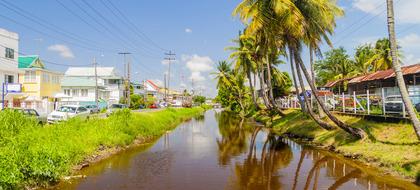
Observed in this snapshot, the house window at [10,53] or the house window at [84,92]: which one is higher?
the house window at [10,53]

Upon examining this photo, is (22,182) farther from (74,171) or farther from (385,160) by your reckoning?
(385,160)

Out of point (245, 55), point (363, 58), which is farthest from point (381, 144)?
point (363, 58)

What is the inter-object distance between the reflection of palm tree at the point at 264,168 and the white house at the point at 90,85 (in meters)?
50.9

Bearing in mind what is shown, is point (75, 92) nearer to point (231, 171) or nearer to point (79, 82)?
point (79, 82)

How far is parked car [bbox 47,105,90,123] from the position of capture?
103ft

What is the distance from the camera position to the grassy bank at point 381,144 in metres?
14.4

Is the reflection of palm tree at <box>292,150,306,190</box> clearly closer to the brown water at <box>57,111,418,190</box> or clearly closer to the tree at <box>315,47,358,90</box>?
the brown water at <box>57,111,418,190</box>

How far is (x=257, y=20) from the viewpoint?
22797 millimetres

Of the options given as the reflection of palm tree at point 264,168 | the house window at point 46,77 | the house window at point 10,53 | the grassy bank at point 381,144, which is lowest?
the reflection of palm tree at point 264,168

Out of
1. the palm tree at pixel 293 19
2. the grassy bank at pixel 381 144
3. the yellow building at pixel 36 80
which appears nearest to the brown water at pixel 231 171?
the grassy bank at pixel 381 144

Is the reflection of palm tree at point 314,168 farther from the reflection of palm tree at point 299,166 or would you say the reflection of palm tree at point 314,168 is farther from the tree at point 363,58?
the tree at point 363,58

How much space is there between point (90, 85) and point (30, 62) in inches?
664

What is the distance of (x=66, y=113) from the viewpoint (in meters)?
31.7

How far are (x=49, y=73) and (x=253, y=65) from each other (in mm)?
32323
